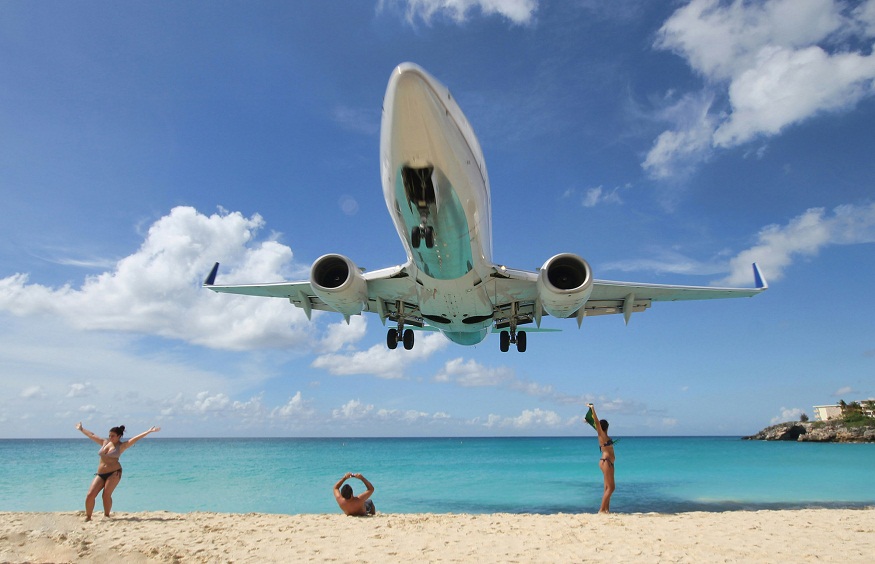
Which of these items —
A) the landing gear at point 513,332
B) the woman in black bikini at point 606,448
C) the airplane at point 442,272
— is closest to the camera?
the airplane at point 442,272

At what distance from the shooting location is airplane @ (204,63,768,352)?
8.12 m

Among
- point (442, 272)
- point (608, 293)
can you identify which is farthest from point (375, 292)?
point (608, 293)

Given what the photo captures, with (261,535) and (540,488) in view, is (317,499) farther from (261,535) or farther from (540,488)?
(261,535)

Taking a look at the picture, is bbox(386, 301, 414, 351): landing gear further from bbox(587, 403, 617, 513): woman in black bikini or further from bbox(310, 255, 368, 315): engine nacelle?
bbox(587, 403, 617, 513): woman in black bikini

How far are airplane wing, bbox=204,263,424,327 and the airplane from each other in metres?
0.04

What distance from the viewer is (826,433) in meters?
80.9

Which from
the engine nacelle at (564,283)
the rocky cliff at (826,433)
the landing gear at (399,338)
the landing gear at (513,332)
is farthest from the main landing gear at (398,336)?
the rocky cliff at (826,433)

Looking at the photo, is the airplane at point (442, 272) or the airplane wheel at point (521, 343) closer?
the airplane at point (442, 272)

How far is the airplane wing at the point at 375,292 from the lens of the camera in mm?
13617

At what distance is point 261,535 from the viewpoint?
8.29m

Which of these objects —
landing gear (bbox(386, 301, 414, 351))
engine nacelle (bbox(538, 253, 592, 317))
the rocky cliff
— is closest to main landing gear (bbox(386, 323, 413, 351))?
landing gear (bbox(386, 301, 414, 351))

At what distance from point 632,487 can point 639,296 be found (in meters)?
16.3

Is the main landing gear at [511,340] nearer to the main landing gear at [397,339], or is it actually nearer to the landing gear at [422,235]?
the main landing gear at [397,339]

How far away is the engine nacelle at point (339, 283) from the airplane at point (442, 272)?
0.03 metres
